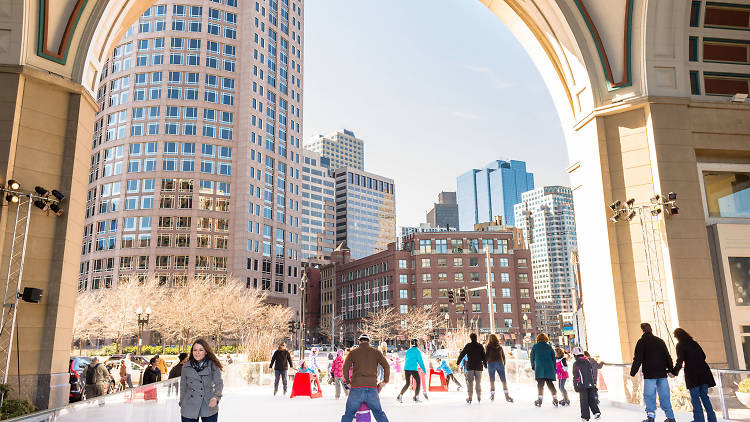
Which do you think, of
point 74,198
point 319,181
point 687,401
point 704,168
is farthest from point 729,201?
point 319,181

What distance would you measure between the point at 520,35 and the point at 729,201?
29.8 ft

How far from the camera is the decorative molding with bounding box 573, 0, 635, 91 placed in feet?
53.4

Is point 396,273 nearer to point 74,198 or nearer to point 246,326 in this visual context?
point 246,326

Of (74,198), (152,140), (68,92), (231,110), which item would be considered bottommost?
(74,198)

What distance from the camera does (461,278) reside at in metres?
99.8

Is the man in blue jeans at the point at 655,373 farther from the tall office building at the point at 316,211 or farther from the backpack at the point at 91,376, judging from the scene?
the tall office building at the point at 316,211

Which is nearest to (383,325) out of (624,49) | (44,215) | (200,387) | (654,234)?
(654,234)

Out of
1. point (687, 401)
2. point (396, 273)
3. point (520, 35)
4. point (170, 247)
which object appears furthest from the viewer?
point (396, 273)

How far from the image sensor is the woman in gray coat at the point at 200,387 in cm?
706

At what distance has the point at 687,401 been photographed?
1230cm

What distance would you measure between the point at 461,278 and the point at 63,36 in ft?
Result: 295

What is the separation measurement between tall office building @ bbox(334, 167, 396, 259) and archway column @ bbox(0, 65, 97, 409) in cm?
16102

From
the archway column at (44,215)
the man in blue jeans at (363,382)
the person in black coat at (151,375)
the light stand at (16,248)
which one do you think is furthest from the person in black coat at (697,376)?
the light stand at (16,248)

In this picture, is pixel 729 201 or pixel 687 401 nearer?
pixel 687 401
